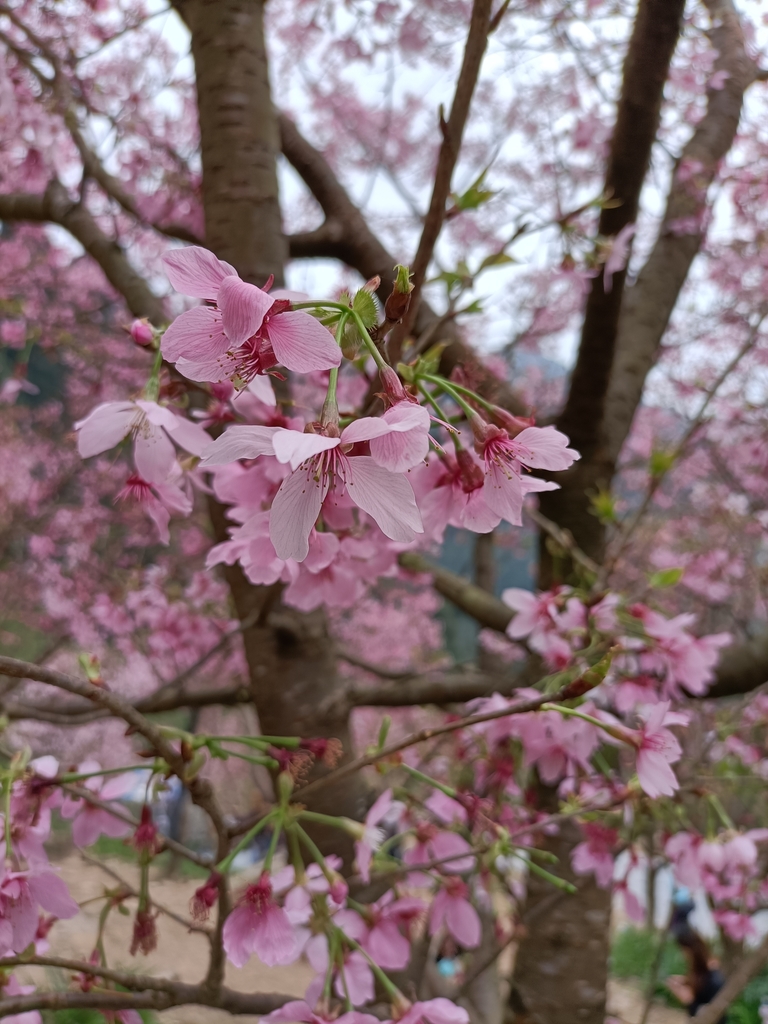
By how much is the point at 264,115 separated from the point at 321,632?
1181 mm

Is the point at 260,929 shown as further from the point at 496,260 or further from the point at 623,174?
the point at 623,174

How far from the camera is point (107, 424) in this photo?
2.11 ft

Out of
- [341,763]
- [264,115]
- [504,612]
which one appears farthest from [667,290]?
[341,763]

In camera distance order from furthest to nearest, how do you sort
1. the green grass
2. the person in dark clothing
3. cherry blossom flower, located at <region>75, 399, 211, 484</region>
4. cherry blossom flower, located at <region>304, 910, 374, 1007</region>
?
the green grass < the person in dark clothing < cherry blossom flower, located at <region>304, 910, 374, 1007</region> < cherry blossom flower, located at <region>75, 399, 211, 484</region>

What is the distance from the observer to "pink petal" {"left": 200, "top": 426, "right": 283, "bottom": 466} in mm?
432

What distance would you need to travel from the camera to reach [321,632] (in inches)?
54.4

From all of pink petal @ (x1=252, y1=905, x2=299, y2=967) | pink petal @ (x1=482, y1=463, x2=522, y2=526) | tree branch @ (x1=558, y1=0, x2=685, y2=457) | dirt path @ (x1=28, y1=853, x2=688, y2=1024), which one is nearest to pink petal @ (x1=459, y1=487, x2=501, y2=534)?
pink petal @ (x1=482, y1=463, x2=522, y2=526)

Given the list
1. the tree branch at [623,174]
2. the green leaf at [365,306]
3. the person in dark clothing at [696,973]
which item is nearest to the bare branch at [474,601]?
the tree branch at [623,174]

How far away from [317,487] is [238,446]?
0.22 ft

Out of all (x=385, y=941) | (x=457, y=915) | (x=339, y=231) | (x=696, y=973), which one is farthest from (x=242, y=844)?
(x=696, y=973)

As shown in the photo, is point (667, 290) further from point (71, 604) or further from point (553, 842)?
point (71, 604)

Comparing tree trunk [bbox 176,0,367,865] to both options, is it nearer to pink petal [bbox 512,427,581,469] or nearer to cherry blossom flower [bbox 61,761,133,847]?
cherry blossom flower [bbox 61,761,133,847]

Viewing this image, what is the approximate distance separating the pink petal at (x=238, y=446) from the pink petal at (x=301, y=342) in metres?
0.05

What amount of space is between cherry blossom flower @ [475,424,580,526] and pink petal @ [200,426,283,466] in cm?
21
